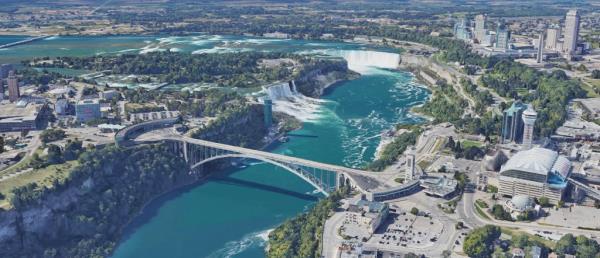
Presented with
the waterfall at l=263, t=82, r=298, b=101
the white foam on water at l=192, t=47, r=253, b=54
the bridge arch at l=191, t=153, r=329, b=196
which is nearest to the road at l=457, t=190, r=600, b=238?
the bridge arch at l=191, t=153, r=329, b=196

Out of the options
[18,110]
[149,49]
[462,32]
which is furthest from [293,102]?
[462,32]

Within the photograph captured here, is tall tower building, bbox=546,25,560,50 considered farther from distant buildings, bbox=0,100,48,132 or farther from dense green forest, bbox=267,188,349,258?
distant buildings, bbox=0,100,48,132

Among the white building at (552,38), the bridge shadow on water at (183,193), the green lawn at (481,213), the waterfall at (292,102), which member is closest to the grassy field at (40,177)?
the bridge shadow on water at (183,193)

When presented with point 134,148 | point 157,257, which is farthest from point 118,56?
point 157,257

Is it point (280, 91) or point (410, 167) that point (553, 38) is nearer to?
point (280, 91)

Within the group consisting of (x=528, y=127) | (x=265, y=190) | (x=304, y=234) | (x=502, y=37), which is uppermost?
(x=502, y=37)

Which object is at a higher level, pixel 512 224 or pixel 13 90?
pixel 13 90

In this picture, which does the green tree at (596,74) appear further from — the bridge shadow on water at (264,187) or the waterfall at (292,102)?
the bridge shadow on water at (264,187)

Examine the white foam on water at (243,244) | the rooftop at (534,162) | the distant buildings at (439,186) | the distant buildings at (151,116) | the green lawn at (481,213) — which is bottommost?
the white foam on water at (243,244)
